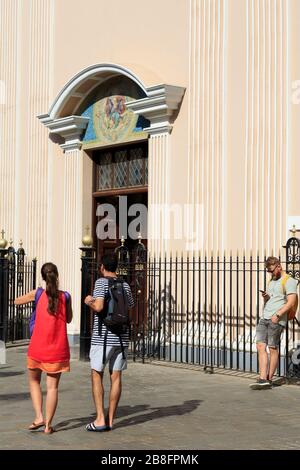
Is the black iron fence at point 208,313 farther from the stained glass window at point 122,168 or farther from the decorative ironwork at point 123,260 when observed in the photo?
the stained glass window at point 122,168

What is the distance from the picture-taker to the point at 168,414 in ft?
28.9

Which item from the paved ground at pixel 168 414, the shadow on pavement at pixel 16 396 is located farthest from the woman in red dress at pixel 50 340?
the shadow on pavement at pixel 16 396

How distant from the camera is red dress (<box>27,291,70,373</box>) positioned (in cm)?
762

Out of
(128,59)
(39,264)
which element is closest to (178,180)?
(128,59)

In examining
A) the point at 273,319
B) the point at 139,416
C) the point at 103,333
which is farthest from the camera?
the point at 273,319

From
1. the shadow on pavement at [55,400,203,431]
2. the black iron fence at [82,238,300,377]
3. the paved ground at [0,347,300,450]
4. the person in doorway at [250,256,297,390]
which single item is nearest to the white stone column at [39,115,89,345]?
the black iron fence at [82,238,300,377]

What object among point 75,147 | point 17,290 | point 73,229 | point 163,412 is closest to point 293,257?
point 163,412

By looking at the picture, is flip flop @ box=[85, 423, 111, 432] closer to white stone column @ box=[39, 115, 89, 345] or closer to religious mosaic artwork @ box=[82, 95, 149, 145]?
religious mosaic artwork @ box=[82, 95, 149, 145]

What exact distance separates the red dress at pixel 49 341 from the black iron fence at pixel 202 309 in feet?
14.2

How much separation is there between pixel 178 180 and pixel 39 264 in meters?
5.32

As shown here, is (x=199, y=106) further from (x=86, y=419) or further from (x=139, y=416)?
(x=86, y=419)

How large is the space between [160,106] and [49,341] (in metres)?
7.75

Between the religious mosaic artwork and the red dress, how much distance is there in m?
8.16

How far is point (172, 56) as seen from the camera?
1476 centimetres
